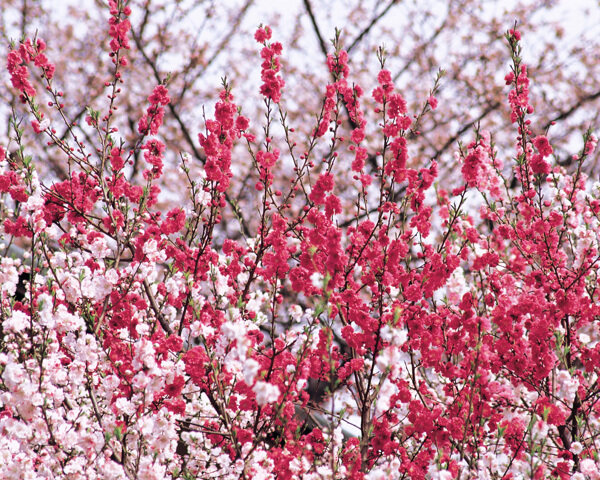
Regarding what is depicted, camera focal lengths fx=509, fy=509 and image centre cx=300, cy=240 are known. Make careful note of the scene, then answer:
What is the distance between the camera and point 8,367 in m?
2.77

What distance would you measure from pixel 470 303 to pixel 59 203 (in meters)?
3.25

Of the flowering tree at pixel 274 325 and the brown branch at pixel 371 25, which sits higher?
the brown branch at pixel 371 25

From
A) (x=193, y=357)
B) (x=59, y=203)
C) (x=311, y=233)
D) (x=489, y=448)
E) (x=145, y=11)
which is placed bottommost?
(x=489, y=448)

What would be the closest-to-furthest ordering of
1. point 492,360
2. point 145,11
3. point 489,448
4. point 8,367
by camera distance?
point 8,367 < point 492,360 < point 489,448 < point 145,11

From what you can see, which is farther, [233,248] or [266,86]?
[233,248]

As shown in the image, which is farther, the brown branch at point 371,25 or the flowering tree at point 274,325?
the brown branch at point 371,25

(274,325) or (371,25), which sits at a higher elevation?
(371,25)

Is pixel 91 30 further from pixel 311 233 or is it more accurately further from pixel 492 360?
pixel 492 360

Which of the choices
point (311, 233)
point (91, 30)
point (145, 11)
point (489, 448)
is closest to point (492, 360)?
point (489, 448)

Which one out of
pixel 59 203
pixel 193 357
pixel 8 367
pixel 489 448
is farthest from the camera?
pixel 489 448

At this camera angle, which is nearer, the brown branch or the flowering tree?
the flowering tree

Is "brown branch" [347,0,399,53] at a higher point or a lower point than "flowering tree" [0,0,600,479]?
higher

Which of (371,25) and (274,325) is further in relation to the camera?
(371,25)

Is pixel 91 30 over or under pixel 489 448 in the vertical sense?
over
